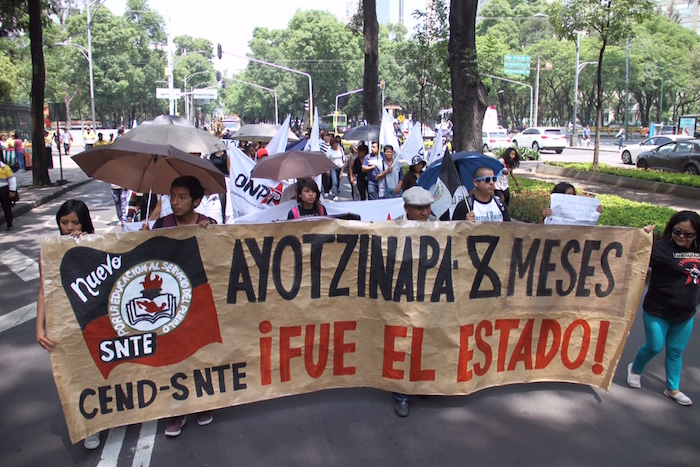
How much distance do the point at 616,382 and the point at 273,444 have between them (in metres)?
2.80

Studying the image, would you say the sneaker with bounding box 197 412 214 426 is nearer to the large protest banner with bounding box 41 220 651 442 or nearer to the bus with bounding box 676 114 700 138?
the large protest banner with bounding box 41 220 651 442

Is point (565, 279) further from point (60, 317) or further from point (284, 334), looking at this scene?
point (60, 317)

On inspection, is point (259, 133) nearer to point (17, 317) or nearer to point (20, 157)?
point (17, 317)

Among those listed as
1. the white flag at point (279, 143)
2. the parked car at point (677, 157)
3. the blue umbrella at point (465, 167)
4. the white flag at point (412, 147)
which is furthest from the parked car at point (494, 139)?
the blue umbrella at point (465, 167)

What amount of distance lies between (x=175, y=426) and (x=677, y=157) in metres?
22.1

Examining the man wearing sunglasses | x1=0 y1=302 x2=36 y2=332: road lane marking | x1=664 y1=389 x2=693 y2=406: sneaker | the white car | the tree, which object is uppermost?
the tree

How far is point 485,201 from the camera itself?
508 centimetres

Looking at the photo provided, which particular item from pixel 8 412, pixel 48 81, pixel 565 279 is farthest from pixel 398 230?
pixel 48 81

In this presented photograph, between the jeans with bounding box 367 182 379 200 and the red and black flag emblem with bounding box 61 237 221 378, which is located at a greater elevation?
the jeans with bounding box 367 182 379 200

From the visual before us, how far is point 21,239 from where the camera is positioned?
10766mm

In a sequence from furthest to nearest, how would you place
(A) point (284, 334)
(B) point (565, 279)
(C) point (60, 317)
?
1. (B) point (565, 279)
2. (A) point (284, 334)
3. (C) point (60, 317)

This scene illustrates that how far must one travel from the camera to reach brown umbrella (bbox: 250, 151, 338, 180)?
6.30m

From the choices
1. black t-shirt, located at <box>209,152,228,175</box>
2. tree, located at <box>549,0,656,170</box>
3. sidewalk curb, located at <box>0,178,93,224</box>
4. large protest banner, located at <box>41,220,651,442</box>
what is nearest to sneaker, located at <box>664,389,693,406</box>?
large protest banner, located at <box>41,220,651,442</box>

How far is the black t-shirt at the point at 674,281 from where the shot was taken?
4117 millimetres
